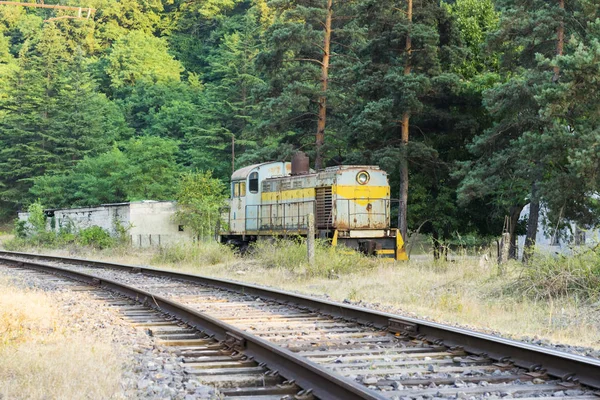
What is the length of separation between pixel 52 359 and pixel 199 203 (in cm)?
3259

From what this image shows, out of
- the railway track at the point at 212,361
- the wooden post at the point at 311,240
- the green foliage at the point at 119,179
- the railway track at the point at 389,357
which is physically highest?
the green foliage at the point at 119,179

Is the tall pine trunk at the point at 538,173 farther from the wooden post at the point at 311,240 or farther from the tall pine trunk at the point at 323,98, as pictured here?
the tall pine trunk at the point at 323,98

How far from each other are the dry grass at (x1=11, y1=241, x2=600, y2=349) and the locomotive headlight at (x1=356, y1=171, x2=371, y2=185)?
2892mm

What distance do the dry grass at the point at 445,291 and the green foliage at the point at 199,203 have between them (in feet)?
51.8

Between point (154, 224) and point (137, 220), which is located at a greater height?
point (137, 220)

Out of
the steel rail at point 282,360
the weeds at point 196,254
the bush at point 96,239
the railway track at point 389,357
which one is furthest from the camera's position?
the bush at point 96,239

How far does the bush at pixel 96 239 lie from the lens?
116 ft

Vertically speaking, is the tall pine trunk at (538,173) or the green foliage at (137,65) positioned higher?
the green foliage at (137,65)

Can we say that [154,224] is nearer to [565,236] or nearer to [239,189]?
[239,189]

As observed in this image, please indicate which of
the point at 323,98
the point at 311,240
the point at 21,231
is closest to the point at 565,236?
the point at 311,240

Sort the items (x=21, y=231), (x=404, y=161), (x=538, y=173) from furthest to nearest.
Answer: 1. (x=21, y=231)
2. (x=404, y=161)
3. (x=538, y=173)

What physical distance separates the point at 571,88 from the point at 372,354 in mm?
15180

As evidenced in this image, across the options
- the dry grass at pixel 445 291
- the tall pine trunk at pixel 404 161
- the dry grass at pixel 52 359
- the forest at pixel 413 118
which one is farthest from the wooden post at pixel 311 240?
the tall pine trunk at pixel 404 161

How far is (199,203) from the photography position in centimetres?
3859
